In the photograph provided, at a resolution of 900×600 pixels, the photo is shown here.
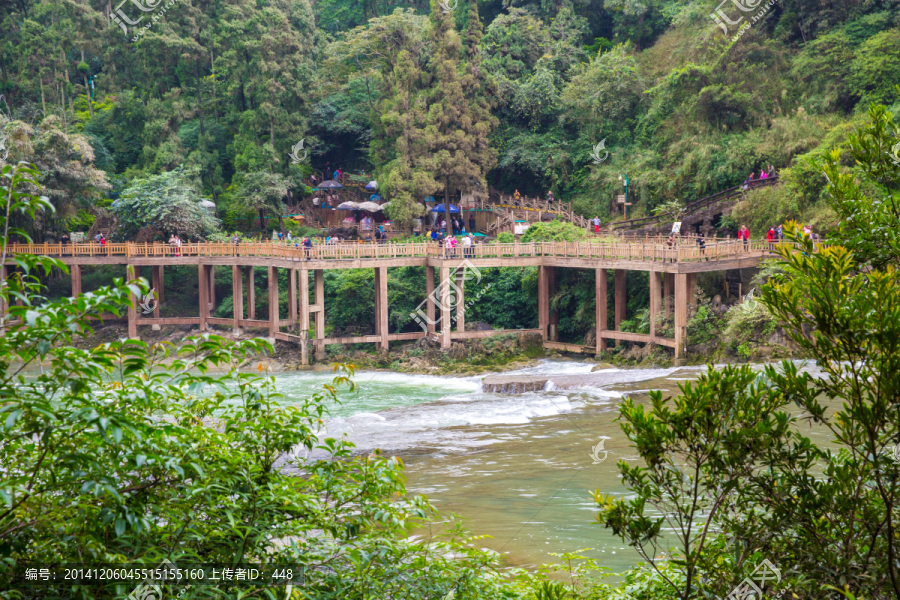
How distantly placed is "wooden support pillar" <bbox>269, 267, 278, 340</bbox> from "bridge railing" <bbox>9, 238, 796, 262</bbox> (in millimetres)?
1071

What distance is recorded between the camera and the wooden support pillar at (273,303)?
3064 cm

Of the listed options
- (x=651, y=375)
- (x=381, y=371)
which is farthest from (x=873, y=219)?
(x=381, y=371)

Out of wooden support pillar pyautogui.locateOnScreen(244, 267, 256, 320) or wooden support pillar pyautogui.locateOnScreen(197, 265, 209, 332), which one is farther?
wooden support pillar pyautogui.locateOnScreen(244, 267, 256, 320)

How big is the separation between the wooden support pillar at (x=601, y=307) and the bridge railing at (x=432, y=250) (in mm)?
750

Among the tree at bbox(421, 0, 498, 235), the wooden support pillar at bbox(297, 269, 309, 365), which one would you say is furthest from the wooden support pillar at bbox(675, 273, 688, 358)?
the tree at bbox(421, 0, 498, 235)

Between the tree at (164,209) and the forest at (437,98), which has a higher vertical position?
the forest at (437,98)

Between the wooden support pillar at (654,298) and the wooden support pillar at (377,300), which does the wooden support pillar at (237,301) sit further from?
the wooden support pillar at (654,298)

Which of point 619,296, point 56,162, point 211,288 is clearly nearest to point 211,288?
point 211,288

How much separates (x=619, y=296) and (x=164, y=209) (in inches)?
768

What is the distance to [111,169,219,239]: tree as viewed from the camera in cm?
3475

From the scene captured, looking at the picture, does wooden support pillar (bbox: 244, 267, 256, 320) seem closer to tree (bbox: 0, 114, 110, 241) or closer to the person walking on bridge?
tree (bbox: 0, 114, 110, 241)

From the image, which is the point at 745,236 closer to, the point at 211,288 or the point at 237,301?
the point at 237,301

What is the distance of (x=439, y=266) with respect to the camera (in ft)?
95.9

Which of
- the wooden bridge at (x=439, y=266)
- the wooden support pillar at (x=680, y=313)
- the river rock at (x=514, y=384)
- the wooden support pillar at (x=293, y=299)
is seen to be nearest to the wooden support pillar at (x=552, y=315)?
the wooden bridge at (x=439, y=266)
